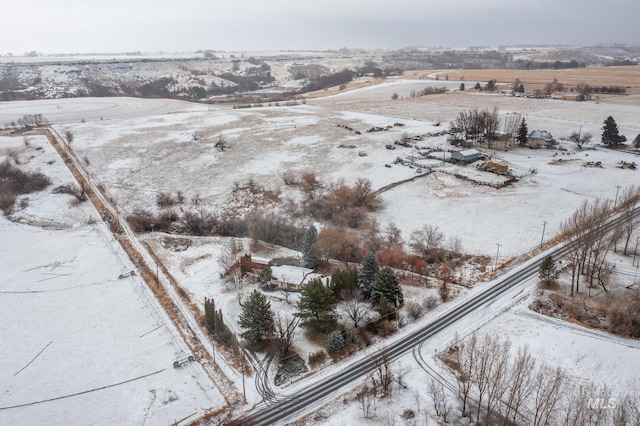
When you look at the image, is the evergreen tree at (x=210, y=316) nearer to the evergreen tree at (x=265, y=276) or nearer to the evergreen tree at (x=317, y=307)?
the evergreen tree at (x=265, y=276)

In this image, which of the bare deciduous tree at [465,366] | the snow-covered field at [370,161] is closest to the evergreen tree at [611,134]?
the snow-covered field at [370,161]

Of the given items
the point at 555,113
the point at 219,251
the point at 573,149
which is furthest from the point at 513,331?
the point at 555,113

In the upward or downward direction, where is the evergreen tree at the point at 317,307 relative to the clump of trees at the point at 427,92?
downward

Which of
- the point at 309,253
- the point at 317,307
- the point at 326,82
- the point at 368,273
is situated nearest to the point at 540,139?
the point at 309,253

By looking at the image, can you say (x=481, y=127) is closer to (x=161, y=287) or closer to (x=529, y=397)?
(x=529, y=397)

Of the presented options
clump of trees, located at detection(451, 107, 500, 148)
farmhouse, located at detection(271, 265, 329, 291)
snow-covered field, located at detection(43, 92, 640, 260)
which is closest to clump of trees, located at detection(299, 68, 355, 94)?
snow-covered field, located at detection(43, 92, 640, 260)

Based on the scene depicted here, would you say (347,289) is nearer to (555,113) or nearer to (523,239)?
(523,239)
